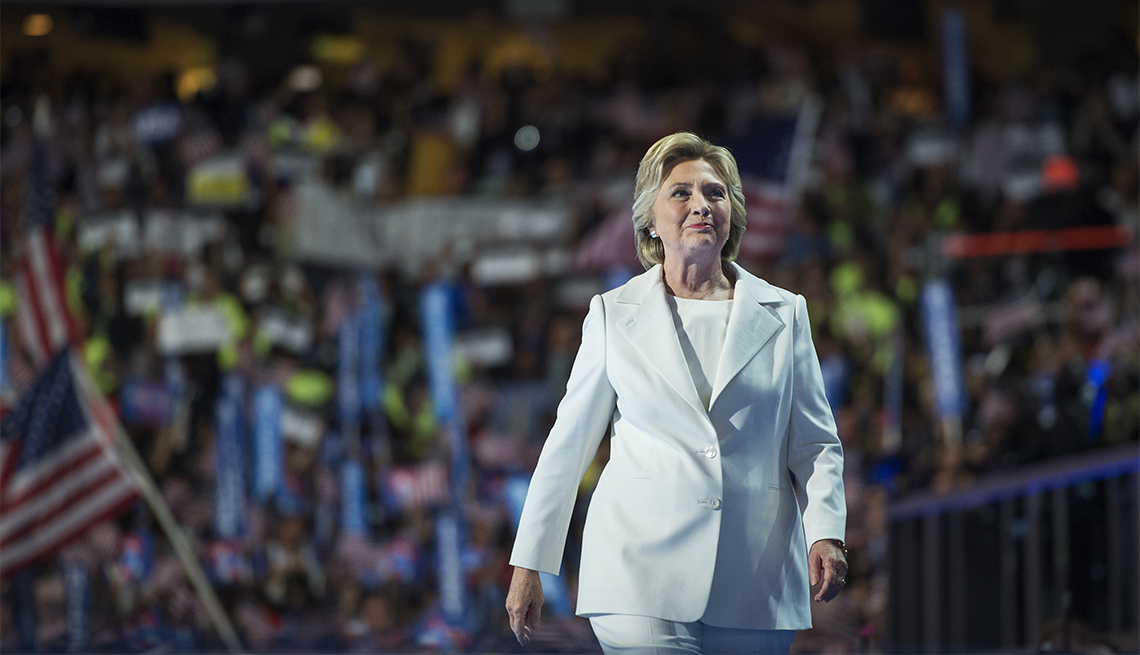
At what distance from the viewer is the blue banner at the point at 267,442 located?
8.37 metres

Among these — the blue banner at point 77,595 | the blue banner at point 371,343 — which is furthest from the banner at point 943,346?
the blue banner at point 77,595

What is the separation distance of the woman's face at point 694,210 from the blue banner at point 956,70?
7058 mm

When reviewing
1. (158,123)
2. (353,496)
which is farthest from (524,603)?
(158,123)

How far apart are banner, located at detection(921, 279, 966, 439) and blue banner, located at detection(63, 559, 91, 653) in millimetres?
4741

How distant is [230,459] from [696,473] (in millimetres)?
6495

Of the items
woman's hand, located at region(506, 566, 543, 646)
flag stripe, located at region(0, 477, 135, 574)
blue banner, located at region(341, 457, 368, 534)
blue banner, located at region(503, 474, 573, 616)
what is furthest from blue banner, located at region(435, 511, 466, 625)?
woman's hand, located at region(506, 566, 543, 646)

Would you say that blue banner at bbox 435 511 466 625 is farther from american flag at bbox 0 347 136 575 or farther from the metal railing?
the metal railing

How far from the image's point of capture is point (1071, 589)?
14.2ft

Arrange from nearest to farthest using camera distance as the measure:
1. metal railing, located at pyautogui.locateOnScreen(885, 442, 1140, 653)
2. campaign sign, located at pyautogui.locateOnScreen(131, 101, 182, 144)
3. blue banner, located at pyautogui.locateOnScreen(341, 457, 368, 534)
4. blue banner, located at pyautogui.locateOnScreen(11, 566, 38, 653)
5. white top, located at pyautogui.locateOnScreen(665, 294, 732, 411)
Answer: white top, located at pyautogui.locateOnScreen(665, 294, 732, 411), metal railing, located at pyautogui.locateOnScreen(885, 442, 1140, 653), blue banner, located at pyautogui.locateOnScreen(11, 566, 38, 653), blue banner, located at pyautogui.locateOnScreen(341, 457, 368, 534), campaign sign, located at pyautogui.locateOnScreen(131, 101, 182, 144)

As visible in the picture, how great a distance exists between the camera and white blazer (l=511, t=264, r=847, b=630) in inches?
86.5

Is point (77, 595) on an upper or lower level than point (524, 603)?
lower

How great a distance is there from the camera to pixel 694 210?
2.30 meters

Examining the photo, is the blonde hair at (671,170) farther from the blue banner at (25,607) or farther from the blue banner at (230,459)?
the blue banner at (230,459)

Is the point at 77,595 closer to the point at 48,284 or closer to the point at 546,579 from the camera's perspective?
the point at 48,284
